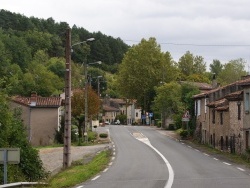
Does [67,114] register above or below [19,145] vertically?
above

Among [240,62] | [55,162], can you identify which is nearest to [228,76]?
[240,62]

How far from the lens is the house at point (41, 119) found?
61531mm

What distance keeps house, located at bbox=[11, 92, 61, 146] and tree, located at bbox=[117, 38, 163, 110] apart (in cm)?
4838

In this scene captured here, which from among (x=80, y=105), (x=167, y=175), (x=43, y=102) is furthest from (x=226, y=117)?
(x=80, y=105)

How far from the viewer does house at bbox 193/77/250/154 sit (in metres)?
39.9

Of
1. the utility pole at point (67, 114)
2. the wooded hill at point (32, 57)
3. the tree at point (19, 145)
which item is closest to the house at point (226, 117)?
the utility pole at point (67, 114)

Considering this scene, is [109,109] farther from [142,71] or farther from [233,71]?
[142,71]

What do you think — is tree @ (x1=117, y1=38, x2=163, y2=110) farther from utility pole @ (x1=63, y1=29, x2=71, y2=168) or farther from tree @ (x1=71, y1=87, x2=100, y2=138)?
utility pole @ (x1=63, y1=29, x2=71, y2=168)

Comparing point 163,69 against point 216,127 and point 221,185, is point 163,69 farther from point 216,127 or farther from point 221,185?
point 221,185

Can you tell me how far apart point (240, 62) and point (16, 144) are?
123713mm

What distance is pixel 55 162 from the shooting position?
38406 mm

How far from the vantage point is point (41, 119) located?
6219 centimetres

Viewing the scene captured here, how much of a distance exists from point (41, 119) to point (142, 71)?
50.0m

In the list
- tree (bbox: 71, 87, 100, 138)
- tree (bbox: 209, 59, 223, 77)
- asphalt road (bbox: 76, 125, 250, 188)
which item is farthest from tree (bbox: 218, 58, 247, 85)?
asphalt road (bbox: 76, 125, 250, 188)
